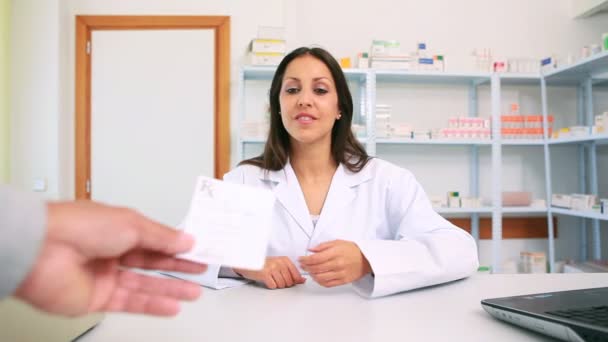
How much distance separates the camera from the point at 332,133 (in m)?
1.66

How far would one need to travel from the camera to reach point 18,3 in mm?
2779

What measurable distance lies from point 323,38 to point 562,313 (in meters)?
2.78

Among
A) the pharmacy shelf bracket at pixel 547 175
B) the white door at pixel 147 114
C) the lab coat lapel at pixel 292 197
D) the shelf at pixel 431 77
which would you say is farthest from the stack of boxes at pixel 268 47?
the pharmacy shelf bracket at pixel 547 175

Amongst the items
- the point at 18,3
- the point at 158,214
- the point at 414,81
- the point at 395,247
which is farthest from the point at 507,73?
the point at 18,3

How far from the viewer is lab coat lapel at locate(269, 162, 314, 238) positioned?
134 centimetres

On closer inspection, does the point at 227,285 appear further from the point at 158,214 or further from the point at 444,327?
the point at 158,214

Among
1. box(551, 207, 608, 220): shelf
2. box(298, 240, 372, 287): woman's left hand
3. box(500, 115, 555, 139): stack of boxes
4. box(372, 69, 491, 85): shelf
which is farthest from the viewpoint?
box(500, 115, 555, 139): stack of boxes

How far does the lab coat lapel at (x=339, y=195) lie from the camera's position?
134 centimetres

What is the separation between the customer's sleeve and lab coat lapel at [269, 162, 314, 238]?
1018 mm

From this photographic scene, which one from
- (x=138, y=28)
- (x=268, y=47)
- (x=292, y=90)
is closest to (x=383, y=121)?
(x=268, y=47)

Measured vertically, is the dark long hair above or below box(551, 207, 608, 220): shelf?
above

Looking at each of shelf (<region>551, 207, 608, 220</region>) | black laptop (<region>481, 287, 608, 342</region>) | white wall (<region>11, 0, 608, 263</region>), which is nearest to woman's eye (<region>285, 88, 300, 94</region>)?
black laptop (<region>481, 287, 608, 342</region>)

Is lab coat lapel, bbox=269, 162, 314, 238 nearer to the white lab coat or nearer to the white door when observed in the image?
the white lab coat

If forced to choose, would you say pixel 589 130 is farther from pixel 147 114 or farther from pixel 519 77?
pixel 147 114
